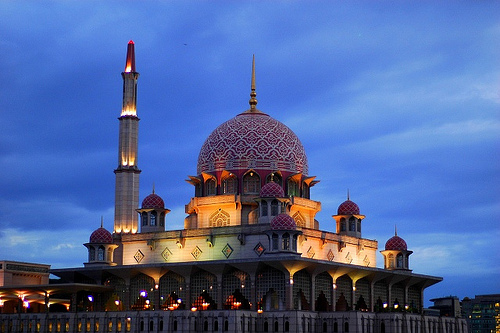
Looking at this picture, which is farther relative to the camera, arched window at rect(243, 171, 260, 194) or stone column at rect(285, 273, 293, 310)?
arched window at rect(243, 171, 260, 194)

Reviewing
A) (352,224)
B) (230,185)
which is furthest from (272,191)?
(352,224)

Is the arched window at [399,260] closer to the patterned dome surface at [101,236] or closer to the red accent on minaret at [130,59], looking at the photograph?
the patterned dome surface at [101,236]

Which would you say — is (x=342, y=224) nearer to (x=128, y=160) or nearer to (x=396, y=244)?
(x=396, y=244)

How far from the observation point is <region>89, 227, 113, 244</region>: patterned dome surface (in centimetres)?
8969

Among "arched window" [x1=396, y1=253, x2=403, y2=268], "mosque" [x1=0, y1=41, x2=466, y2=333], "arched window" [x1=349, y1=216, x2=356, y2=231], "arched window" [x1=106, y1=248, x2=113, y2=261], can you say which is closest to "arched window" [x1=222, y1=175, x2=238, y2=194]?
"mosque" [x1=0, y1=41, x2=466, y2=333]

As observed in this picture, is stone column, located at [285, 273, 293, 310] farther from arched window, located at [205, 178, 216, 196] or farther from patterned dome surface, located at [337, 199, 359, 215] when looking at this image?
arched window, located at [205, 178, 216, 196]

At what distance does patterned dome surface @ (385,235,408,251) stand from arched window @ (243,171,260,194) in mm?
14388

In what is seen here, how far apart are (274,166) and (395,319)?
66.1 feet

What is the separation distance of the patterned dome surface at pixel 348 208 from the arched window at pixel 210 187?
12655 millimetres

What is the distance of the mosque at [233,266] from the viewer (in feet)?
261

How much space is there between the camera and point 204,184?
94.0 meters

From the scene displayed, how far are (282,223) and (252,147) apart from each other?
45.9 feet

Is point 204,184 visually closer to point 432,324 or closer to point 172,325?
point 172,325

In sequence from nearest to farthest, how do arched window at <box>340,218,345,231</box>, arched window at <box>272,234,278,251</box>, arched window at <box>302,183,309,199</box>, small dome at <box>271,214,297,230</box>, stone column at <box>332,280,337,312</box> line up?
small dome at <box>271,214,297,230</box> → arched window at <box>272,234,278,251</box> → stone column at <box>332,280,337,312</box> → arched window at <box>340,218,345,231</box> → arched window at <box>302,183,309,199</box>
